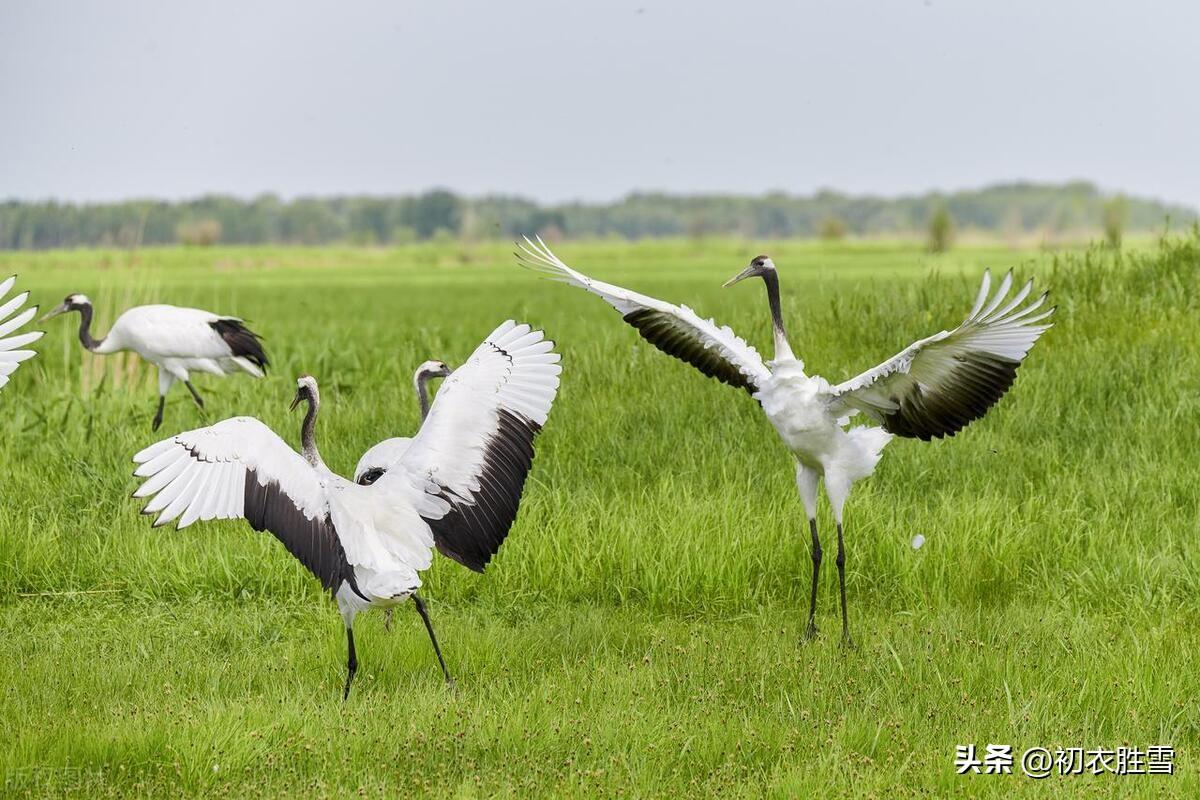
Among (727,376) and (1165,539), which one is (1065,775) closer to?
(727,376)

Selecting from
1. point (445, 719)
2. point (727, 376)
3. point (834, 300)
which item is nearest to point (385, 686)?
point (445, 719)

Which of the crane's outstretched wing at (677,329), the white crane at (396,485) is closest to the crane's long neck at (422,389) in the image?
the crane's outstretched wing at (677,329)

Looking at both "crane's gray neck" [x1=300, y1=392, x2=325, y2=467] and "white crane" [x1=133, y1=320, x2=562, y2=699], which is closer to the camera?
"white crane" [x1=133, y1=320, x2=562, y2=699]

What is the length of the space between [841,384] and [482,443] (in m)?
1.96

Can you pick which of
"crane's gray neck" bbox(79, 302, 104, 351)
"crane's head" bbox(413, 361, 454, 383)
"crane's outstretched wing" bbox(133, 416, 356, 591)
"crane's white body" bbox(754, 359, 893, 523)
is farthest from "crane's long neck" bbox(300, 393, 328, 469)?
"crane's gray neck" bbox(79, 302, 104, 351)

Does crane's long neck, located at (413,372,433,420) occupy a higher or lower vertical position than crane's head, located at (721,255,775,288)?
lower

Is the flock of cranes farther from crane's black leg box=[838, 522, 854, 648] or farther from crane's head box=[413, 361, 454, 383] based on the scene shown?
crane's head box=[413, 361, 454, 383]

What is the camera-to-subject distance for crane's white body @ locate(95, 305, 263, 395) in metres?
12.5

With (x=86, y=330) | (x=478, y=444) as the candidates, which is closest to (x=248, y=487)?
(x=478, y=444)

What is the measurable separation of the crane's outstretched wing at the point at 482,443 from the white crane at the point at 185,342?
719cm

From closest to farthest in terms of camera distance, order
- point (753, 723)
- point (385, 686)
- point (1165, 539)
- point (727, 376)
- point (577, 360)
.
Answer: point (753, 723) → point (385, 686) → point (727, 376) → point (1165, 539) → point (577, 360)

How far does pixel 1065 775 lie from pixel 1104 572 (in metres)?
2.60

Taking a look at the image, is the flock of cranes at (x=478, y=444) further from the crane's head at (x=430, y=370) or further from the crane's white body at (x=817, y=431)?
the crane's head at (x=430, y=370)

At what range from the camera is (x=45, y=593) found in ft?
26.1
